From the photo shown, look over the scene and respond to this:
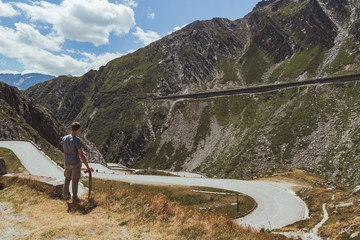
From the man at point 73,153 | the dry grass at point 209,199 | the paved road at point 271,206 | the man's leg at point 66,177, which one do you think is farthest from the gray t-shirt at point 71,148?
the paved road at point 271,206

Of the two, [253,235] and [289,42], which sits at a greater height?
[289,42]

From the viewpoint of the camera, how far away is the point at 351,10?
166 metres

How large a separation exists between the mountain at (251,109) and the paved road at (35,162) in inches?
2124

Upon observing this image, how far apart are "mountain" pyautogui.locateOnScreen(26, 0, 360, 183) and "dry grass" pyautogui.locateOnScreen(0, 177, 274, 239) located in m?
54.8

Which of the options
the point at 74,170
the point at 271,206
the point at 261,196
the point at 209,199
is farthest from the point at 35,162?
the point at 271,206

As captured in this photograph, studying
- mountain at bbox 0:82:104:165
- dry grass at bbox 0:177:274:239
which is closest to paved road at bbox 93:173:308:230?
dry grass at bbox 0:177:274:239

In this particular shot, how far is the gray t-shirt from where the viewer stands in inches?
433

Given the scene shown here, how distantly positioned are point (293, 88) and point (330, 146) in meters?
45.8

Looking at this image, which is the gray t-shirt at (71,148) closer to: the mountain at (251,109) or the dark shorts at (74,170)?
the dark shorts at (74,170)

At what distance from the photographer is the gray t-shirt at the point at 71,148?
11.0m

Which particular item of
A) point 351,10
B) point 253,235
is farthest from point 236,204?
point 351,10

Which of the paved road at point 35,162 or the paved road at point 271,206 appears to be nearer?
the paved road at point 271,206

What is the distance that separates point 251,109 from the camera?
109 meters

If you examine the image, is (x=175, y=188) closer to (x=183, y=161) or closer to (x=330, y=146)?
(x=330, y=146)
